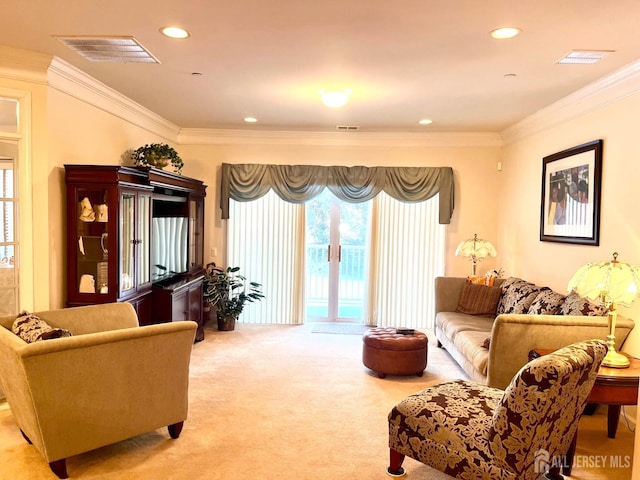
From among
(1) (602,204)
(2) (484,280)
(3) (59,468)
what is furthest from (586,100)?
(3) (59,468)

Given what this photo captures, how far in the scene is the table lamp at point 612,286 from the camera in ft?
9.03

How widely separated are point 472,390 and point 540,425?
2.03 feet

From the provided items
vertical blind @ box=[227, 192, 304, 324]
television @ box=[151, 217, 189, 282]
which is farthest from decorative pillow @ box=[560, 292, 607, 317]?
television @ box=[151, 217, 189, 282]

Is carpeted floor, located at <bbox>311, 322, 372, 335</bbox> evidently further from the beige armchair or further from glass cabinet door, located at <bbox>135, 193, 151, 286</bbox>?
the beige armchair

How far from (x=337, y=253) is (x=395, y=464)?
3.97m

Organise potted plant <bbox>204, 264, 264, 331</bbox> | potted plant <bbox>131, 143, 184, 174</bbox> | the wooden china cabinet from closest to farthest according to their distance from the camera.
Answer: the wooden china cabinet, potted plant <bbox>131, 143, 184, 174</bbox>, potted plant <bbox>204, 264, 264, 331</bbox>

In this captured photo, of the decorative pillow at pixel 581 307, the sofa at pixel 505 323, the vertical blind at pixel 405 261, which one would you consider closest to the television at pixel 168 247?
the vertical blind at pixel 405 261

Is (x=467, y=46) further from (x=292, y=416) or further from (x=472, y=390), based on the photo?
(x=292, y=416)

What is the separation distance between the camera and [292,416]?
11.4ft

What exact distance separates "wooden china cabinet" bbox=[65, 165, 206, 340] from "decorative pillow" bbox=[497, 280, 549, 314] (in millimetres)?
3369

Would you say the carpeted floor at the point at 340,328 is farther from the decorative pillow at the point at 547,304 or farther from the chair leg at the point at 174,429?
the chair leg at the point at 174,429

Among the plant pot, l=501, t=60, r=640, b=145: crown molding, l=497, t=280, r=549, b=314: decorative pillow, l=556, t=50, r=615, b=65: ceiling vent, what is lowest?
the plant pot

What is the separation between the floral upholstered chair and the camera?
216 cm

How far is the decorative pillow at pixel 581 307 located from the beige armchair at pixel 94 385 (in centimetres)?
284
